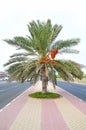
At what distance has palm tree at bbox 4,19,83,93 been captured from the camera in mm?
27688

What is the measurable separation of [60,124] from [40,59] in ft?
51.5

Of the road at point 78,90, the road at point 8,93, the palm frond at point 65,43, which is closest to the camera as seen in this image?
the road at point 8,93

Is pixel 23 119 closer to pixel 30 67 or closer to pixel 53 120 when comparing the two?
pixel 53 120

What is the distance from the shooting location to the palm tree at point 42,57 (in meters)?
27.7

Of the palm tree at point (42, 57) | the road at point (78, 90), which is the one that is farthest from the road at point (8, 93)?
the road at point (78, 90)

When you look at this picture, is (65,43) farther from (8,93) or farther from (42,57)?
(8,93)

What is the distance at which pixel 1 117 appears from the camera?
1485 centimetres

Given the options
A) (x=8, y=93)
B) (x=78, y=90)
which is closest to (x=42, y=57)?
(x=8, y=93)

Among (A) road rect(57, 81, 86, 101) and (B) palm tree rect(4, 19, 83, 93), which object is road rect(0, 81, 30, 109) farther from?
(A) road rect(57, 81, 86, 101)

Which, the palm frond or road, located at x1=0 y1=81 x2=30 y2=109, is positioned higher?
the palm frond

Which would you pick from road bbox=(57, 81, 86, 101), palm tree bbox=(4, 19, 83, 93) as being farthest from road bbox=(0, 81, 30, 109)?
road bbox=(57, 81, 86, 101)

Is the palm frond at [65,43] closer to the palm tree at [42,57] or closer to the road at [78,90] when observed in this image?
the palm tree at [42,57]

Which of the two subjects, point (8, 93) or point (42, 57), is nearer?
point (42, 57)

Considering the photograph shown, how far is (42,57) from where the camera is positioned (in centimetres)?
2875
